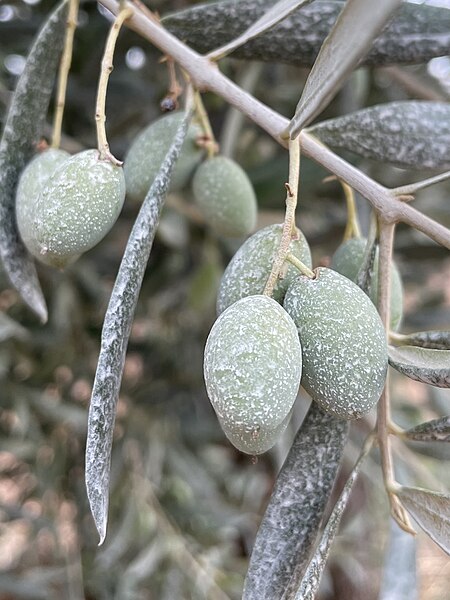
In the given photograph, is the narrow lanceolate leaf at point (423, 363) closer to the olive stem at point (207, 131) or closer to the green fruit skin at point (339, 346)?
the green fruit skin at point (339, 346)

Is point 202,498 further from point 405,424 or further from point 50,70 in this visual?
point 50,70

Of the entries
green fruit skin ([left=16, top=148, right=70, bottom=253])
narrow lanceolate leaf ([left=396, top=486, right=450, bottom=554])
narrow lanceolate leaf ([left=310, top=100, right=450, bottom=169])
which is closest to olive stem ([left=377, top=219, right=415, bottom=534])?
narrow lanceolate leaf ([left=396, top=486, right=450, bottom=554])

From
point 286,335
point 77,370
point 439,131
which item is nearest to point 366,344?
point 286,335

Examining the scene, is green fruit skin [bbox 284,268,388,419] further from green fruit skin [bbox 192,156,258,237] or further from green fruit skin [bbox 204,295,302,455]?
green fruit skin [bbox 192,156,258,237]

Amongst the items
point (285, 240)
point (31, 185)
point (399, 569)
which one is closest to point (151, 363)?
point (399, 569)

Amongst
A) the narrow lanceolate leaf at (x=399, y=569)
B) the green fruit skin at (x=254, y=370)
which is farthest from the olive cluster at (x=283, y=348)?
the narrow lanceolate leaf at (x=399, y=569)

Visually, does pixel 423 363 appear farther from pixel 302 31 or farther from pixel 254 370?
pixel 302 31
